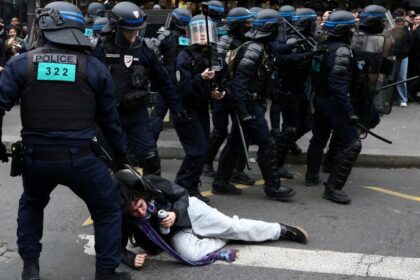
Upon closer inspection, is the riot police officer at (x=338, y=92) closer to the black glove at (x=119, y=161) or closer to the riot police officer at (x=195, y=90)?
the riot police officer at (x=195, y=90)

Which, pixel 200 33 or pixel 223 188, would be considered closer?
pixel 200 33

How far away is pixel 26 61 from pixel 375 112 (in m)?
4.13

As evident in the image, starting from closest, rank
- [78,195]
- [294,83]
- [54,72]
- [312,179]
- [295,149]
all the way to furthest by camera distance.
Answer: [54,72] < [78,195] < [312,179] < [294,83] < [295,149]

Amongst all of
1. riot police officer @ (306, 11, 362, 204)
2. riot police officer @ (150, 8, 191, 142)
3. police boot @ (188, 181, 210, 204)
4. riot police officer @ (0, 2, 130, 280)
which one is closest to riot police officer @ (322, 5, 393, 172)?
riot police officer @ (306, 11, 362, 204)

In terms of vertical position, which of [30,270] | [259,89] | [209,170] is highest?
Result: [259,89]

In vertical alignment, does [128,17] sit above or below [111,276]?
above

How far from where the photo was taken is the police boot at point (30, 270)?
373cm

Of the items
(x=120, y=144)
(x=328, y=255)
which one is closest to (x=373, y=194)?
(x=328, y=255)

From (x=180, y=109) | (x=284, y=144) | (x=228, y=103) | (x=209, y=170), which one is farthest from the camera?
(x=209, y=170)

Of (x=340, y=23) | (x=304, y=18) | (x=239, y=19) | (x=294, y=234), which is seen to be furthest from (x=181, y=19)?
(x=294, y=234)

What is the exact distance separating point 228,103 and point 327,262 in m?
2.26

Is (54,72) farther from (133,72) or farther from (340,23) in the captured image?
(340,23)

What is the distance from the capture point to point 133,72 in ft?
15.9

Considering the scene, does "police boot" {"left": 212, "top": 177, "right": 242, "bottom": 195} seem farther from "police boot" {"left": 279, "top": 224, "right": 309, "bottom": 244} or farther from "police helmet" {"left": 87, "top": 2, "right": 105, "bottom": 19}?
"police helmet" {"left": 87, "top": 2, "right": 105, "bottom": 19}
